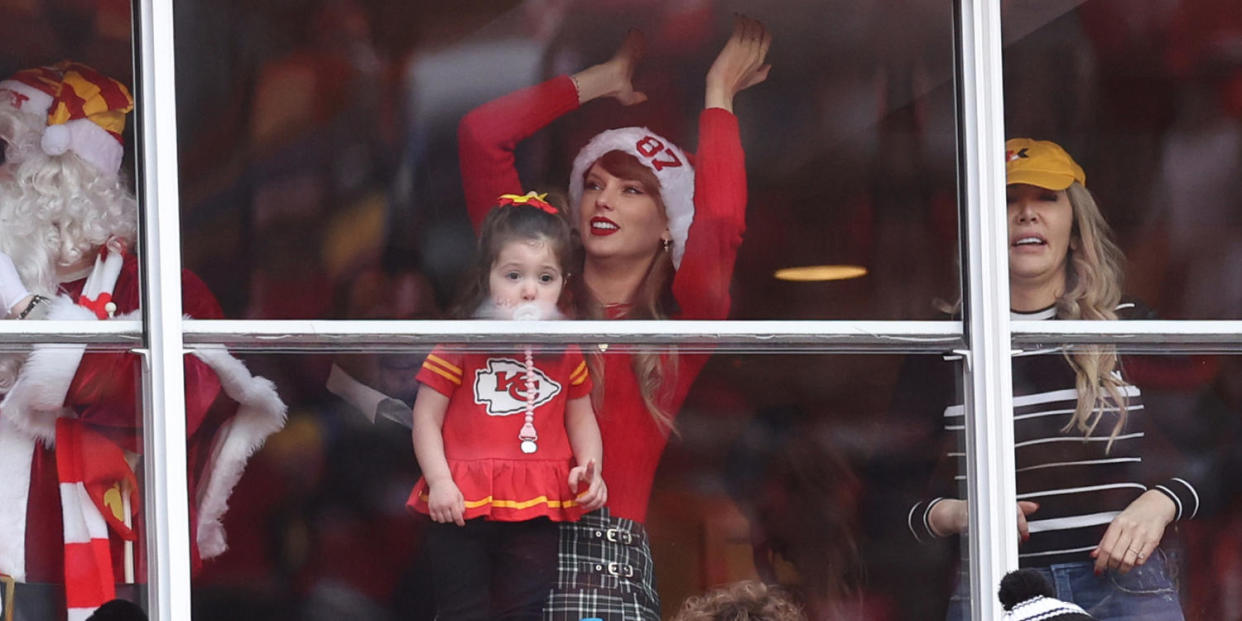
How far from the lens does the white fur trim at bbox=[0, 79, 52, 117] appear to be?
3584 millimetres

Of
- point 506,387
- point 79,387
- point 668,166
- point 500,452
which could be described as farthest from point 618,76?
point 79,387

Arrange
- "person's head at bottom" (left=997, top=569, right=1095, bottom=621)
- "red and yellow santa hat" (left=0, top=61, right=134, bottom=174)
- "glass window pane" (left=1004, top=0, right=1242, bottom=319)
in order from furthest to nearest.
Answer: "glass window pane" (left=1004, top=0, right=1242, bottom=319)
"red and yellow santa hat" (left=0, top=61, right=134, bottom=174)
"person's head at bottom" (left=997, top=569, right=1095, bottom=621)

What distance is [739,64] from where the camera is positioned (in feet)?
12.8

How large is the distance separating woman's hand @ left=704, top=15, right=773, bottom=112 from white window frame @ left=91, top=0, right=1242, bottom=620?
0.47 metres

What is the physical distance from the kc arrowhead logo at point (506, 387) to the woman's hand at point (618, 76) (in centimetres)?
66

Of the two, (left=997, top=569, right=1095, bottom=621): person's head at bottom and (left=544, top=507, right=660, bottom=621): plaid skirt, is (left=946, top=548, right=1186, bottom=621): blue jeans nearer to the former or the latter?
(left=544, top=507, right=660, bottom=621): plaid skirt

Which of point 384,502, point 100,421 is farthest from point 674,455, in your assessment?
point 100,421

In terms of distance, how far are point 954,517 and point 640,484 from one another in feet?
2.45

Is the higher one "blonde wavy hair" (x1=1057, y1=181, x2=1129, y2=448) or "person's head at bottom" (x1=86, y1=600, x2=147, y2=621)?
"blonde wavy hair" (x1=1057, y1=181, x2=1129, y2=448)

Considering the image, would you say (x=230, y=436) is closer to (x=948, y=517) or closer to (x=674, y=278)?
(x=674, y=278)

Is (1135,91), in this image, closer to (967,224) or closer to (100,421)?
(967,224)

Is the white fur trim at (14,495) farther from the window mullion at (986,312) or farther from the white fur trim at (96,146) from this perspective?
the window mullion at (986,312)

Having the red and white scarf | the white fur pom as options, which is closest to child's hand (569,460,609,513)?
the red and white scarf

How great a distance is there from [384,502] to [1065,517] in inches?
63.8
